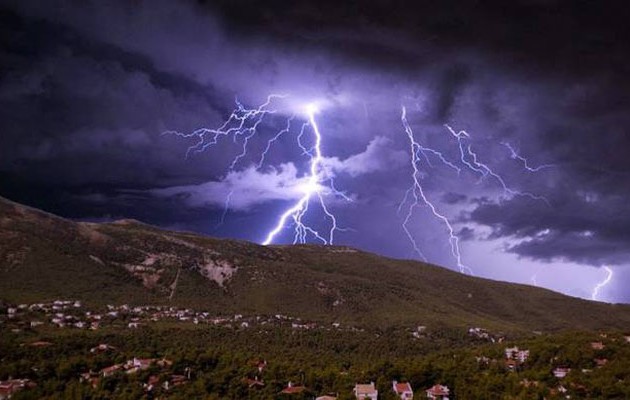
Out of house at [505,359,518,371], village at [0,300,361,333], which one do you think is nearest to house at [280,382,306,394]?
house at [505,359,518,371]

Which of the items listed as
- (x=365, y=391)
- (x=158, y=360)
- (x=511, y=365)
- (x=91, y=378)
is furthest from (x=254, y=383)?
(x=511, y=365)

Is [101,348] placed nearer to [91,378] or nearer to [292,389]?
[91,378]

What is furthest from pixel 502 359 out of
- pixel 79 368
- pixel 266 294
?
pixel 266 294

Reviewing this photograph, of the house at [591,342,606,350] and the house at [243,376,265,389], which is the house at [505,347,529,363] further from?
the house at [243,376,265,389]

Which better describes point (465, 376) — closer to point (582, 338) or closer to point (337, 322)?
point (582, 338)

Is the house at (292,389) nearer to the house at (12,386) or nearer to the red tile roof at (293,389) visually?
the red tile roof at (293,389)
